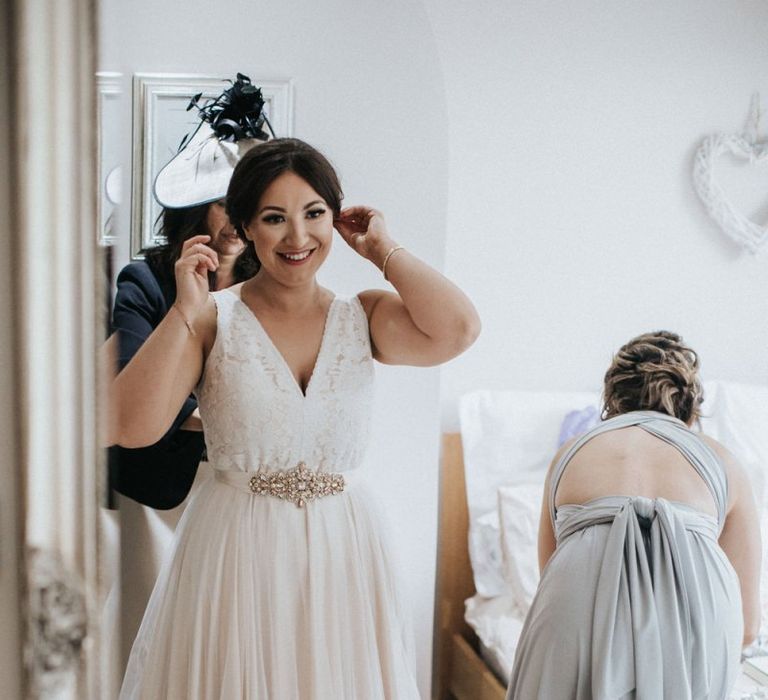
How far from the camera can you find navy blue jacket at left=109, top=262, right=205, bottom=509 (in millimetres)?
1297

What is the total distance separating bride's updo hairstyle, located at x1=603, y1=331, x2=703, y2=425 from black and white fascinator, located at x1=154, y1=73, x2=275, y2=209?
86 centimetres

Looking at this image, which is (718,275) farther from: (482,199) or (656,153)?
(482,199)

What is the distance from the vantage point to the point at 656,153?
8.59ft

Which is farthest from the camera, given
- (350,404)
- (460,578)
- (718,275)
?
(718,275)

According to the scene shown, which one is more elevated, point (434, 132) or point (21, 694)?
point (434, 132)

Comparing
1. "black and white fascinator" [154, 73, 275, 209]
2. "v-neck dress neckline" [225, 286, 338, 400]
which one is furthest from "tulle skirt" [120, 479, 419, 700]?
"black and white fascinator" [154, 73, 275, 209]

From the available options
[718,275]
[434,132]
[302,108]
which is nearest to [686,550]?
[434,132]

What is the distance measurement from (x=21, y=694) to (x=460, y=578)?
229cm

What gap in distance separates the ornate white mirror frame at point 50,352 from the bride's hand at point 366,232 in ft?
3.16

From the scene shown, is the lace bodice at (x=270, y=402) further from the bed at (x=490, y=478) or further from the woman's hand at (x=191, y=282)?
the bed at (x=490, y=478)

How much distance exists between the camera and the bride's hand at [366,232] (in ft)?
4.10

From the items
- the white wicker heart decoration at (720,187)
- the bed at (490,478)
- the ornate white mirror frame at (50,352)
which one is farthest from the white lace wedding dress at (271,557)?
the white wicker heart decoration at (720,187)

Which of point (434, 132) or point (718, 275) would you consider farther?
point (718, 275)

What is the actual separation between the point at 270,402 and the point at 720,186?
2045 millimetres
